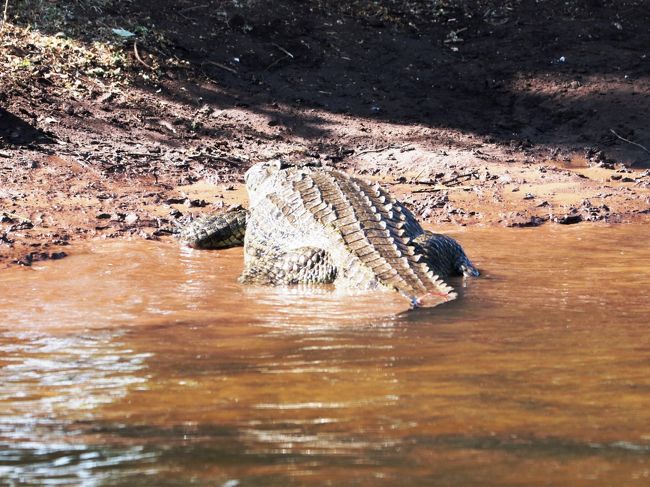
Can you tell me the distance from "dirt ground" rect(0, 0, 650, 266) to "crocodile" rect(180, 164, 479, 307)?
1518 millimetres

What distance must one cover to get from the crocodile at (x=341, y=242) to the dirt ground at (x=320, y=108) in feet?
4.98

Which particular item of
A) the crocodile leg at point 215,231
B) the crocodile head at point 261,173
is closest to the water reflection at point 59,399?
the crocodile leg at point 215,231

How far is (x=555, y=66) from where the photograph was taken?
1362 centimetres

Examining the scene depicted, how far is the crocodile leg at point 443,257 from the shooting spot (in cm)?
612

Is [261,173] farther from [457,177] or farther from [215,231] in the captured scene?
[457,177]

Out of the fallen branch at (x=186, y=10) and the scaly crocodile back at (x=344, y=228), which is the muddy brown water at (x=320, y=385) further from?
the fallen branch at (x=186, y=10)

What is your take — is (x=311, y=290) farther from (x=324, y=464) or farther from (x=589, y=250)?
(x=324, y=464)

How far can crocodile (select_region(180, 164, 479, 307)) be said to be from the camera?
18.2 ft

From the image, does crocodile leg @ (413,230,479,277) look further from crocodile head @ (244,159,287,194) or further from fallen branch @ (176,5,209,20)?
fallen branch @ (176,5,209,20)

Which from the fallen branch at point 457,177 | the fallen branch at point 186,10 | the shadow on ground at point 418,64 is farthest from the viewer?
the fallen branch at point 186,10

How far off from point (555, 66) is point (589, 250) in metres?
7.02

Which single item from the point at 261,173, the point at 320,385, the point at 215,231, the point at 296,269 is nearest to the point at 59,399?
the point at 320,385

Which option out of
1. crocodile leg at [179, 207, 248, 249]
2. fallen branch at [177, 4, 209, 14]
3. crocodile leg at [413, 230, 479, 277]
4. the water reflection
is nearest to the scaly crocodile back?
crocodile leg at [413, 230, 479, 277]

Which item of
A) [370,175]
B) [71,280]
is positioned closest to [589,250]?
[370,175]
